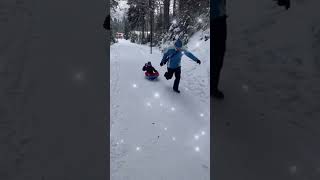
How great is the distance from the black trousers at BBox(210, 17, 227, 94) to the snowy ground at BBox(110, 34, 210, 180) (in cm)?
190

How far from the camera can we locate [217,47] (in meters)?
2.44

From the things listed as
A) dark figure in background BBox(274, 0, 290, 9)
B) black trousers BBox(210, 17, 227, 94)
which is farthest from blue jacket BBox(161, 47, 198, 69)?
dark figure in background BBox(274, 0, 290, 9)

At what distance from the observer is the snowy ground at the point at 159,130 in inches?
165

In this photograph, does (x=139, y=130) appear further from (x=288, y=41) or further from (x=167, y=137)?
(x=288, y=41)

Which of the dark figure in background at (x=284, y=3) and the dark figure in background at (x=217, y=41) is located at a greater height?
the dark figure in background at (x=284, y=3)

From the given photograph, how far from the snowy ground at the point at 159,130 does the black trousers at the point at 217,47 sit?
74.9 inches

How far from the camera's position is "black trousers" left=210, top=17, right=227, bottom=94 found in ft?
7.75
